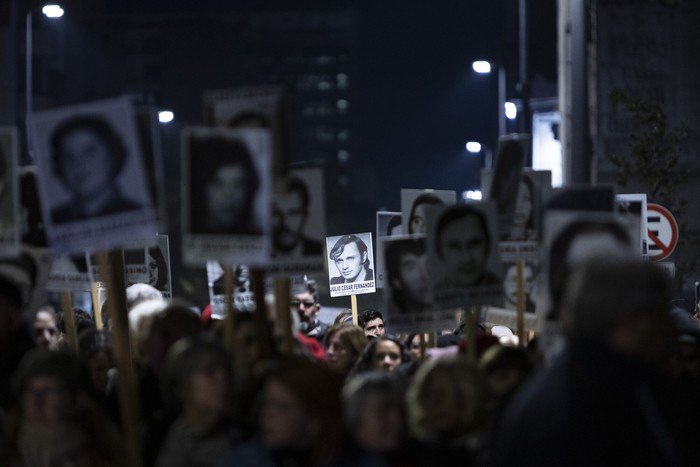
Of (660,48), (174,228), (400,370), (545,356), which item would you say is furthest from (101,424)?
(174,228)

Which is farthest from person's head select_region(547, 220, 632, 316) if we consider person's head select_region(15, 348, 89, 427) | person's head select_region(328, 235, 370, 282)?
person's head select_region(328, 235, 370, 282)

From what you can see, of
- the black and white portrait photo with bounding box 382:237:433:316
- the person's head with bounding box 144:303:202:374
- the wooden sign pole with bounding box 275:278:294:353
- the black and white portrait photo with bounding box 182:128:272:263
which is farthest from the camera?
the black and white portrait photo with bounding box 382:237:433:316

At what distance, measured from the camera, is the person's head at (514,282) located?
38.2ft

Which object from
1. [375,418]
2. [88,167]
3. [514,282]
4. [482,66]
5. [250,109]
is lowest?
[375,418]

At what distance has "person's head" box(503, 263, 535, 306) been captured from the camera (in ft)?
38.2

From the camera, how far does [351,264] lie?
1625 cm

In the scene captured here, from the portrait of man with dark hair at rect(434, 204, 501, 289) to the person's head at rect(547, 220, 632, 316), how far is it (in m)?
1.68

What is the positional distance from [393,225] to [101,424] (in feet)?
28.9

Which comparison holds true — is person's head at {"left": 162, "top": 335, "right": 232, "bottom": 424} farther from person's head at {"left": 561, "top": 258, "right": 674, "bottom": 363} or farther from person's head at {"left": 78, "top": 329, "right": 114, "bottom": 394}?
person's head at {"left": 78, "top": 329, "right": 114, "bottom": 394}

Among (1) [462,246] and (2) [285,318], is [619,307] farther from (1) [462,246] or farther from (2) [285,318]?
(1) [462,246]

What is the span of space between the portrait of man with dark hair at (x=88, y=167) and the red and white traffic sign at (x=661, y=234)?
1150 centimetres

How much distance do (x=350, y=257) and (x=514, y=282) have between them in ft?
15.1

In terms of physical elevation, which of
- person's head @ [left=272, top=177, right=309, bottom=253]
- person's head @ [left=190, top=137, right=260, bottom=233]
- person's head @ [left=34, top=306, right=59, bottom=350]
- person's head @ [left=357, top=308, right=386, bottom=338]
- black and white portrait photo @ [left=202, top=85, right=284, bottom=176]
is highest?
black and white portrait photo @ [left=202, top=85, right=284, bottom=176]

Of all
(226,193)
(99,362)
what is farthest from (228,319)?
(99,362)
